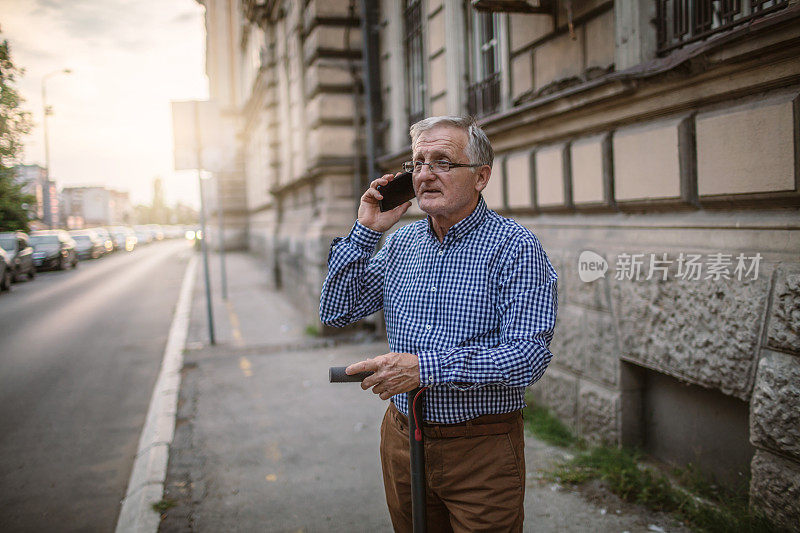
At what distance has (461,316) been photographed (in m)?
2.06

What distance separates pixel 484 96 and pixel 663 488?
4248mm

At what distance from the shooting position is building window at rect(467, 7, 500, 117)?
638 centimetres

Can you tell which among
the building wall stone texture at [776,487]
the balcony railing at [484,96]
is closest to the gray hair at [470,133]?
the building wall stone texture at [776,487]

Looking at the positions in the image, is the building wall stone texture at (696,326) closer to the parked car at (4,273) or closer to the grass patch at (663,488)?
the grass patch at (663,488)

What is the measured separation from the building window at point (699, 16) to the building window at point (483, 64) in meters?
2.27

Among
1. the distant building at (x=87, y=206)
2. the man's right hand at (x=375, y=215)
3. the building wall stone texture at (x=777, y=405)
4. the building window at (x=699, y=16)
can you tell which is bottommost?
the building wall stone texture at (x=777, y=405)

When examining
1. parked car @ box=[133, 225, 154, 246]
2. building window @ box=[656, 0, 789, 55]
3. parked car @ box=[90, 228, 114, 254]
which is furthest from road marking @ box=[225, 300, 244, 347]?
parked car @ box=[133, 225, 154, 246]

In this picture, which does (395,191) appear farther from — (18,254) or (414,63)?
(18,254)

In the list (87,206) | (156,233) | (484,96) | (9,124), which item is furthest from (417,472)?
(87,206)

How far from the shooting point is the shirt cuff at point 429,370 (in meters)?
1.87

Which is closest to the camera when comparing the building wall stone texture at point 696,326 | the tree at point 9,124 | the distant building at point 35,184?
the building wall stone texture at point 696,326

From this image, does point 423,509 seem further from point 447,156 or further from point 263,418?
point 263,418

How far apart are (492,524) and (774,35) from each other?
8.80 feet

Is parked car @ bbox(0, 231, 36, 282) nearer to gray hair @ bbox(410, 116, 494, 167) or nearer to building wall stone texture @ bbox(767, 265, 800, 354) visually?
gray hair @ bbox(410, 116, 494, 167)
